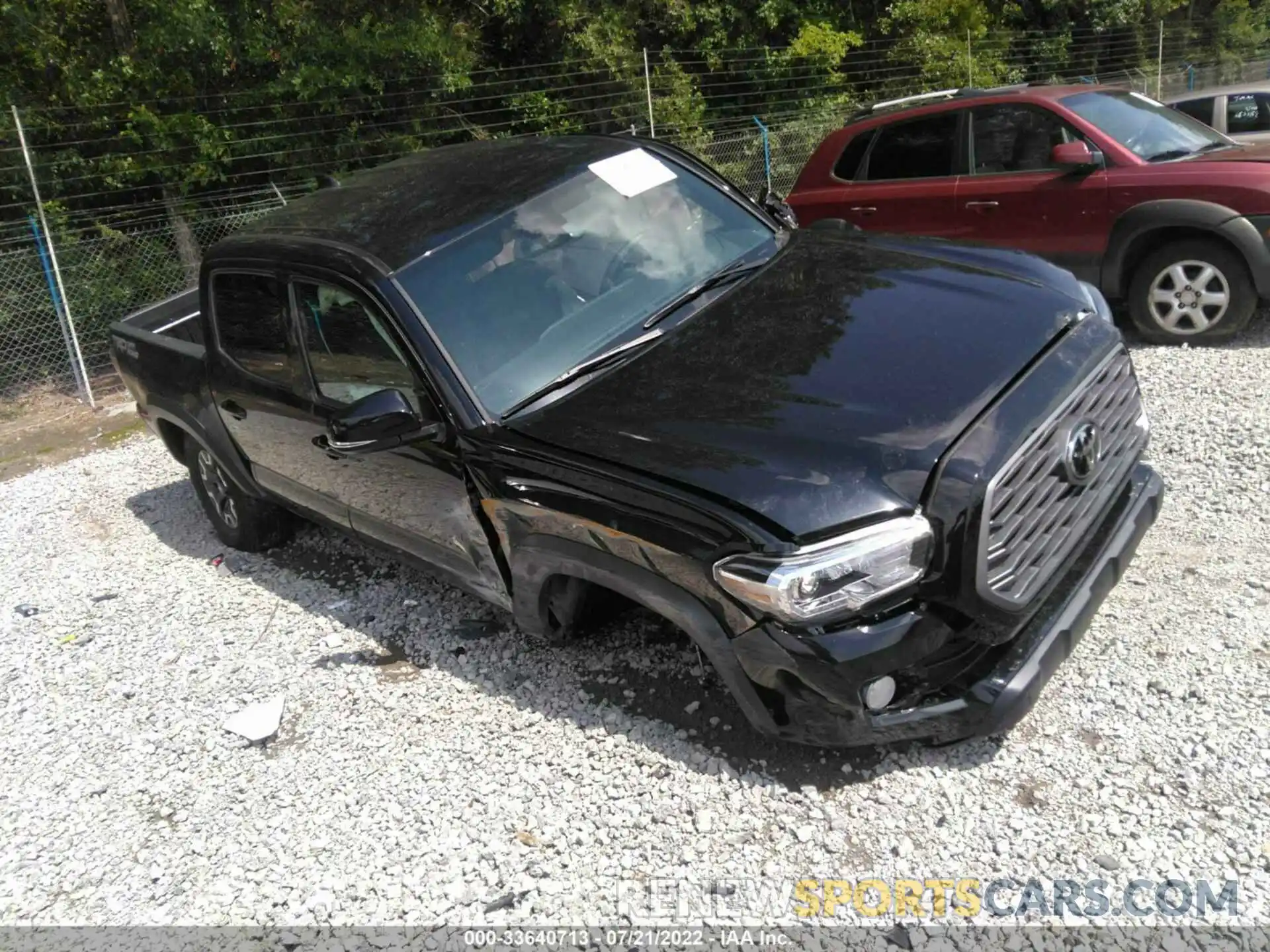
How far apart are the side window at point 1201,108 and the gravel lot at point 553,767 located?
5.84 meters

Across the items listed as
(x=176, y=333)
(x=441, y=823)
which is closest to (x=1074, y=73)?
(x=176, y=333)

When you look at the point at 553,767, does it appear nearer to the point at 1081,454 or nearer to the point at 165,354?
the point at 1081,454

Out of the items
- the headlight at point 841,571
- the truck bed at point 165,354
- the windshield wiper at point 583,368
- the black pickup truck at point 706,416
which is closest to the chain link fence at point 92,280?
the truck bed at point 165,354

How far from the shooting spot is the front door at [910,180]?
23.0ft

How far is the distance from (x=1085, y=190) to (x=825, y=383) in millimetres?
4251

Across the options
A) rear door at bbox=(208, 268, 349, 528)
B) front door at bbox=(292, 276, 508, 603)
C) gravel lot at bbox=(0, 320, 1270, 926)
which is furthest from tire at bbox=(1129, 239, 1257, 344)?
rear door at bbox=(208, 268, 349, 528)

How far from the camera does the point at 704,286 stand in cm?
389

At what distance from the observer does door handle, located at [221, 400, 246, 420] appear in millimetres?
4734

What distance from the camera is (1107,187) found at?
623 centimetres

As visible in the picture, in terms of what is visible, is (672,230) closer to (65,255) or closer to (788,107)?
(65,255)

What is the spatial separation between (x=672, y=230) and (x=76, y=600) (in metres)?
3.80

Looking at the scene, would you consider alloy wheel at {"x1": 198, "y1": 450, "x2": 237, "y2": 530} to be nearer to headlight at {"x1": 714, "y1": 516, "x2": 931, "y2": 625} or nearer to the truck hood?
the truck hood

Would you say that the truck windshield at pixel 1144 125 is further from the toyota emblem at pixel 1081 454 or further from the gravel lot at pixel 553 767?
the toyota emblem at pixel 1081 454

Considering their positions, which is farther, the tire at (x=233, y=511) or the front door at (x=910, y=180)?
the front door at (x=910, y=180)
